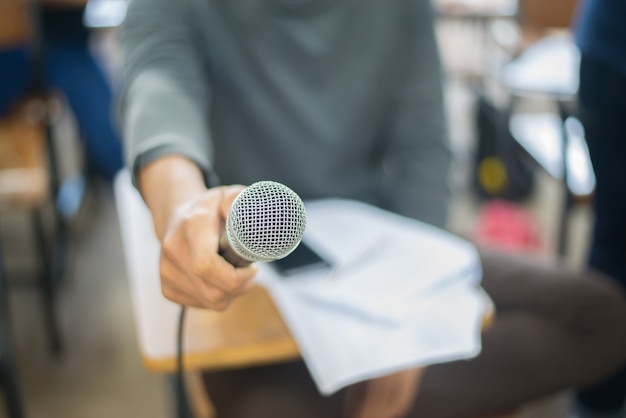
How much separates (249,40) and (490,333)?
1.64ft

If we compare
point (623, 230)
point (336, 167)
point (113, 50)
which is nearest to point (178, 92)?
point (336, 167)

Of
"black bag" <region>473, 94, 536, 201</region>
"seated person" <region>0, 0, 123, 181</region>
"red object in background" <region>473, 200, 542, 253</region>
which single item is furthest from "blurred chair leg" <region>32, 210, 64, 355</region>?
"black bag" <region>473, 94, 536, 201</region>

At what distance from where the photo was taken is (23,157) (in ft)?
5.81

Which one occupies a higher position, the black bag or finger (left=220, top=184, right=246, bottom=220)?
finger (left=220, top=184, right=246, bottom=220)

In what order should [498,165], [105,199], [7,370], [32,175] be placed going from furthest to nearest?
[105,199] → [498,165] → [32,175] → [7,370]

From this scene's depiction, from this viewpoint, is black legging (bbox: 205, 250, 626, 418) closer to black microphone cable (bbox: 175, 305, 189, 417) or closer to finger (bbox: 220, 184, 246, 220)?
black microphone cable (bbox: 175, 305, 189, 417)

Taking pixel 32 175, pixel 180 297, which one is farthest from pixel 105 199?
pixel 180 297

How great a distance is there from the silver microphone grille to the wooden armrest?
4.40 ft

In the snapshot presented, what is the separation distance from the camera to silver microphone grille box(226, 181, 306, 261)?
1.31ft

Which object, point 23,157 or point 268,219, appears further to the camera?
point 23,157

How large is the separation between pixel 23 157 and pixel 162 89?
118 cm

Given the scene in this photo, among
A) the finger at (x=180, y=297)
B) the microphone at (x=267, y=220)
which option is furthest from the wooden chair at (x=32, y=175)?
the microphone at (x=267, y=220)

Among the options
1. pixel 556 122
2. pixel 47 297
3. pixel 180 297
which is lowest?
pixel 47 297

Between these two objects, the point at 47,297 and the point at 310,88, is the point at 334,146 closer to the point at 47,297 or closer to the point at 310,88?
the point at 310,88
